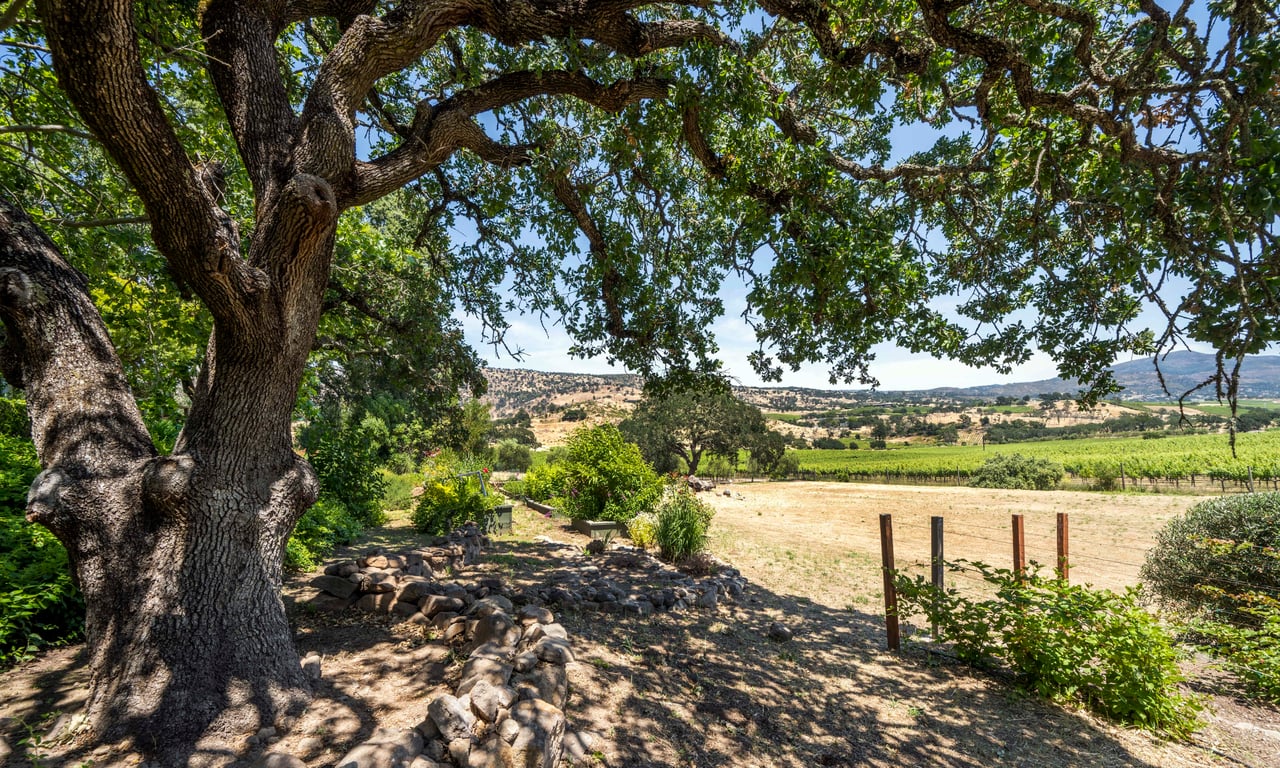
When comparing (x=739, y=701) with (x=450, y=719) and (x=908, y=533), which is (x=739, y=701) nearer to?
(x=450, y=719)

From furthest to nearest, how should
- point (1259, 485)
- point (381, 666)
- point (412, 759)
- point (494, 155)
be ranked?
1. point (1259, 485)
2. point (494, 155)
3. point (381, 666)
4. point (412, 759)

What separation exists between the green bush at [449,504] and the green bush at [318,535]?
1301mm

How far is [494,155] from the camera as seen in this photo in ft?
13.0

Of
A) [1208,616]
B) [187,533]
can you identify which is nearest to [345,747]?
[187,533]

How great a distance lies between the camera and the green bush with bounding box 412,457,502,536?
9289mm

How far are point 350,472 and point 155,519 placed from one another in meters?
7.70

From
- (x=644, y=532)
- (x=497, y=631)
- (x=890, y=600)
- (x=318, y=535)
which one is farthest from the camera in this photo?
(x=644, y=532)

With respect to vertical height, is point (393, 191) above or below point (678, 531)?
above

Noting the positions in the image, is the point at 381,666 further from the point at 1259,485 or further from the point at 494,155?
the point at 1259,485

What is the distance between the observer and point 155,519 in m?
2.60

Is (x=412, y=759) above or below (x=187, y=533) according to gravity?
below

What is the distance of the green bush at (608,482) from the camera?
9906 mm

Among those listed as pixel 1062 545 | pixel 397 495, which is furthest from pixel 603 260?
pixel 397 495

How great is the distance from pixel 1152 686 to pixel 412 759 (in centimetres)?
503
